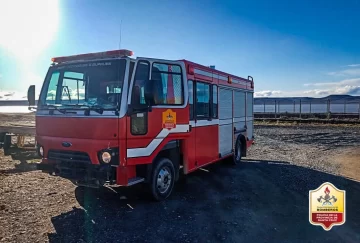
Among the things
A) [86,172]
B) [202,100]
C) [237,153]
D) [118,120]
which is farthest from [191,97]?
[237,153]

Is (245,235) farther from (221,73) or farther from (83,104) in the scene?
(221,73)

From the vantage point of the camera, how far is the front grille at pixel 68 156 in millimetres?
5324

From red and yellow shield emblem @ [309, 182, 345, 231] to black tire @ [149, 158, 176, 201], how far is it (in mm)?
2684

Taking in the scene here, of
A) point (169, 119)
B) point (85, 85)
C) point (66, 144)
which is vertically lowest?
point (66, 144)

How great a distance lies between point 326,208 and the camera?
4.56 meters

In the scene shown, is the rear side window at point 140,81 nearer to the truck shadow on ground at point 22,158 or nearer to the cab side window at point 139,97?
the cab side window at point 139,97

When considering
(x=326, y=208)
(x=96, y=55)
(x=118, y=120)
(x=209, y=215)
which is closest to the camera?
(x=326, y=208)

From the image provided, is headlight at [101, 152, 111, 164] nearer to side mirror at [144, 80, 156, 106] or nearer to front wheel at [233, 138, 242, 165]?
side mirror at [144, 80, 156, 106]

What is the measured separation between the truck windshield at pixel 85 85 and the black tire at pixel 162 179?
4.98ft

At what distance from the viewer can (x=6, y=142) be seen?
1162 centimetres

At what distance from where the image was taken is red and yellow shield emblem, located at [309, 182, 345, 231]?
15.0 feet

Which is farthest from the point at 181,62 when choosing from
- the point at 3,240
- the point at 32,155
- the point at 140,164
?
Result: the point at 32,155

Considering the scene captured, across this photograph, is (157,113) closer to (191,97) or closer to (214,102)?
(191,97)

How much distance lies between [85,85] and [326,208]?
177 inches
